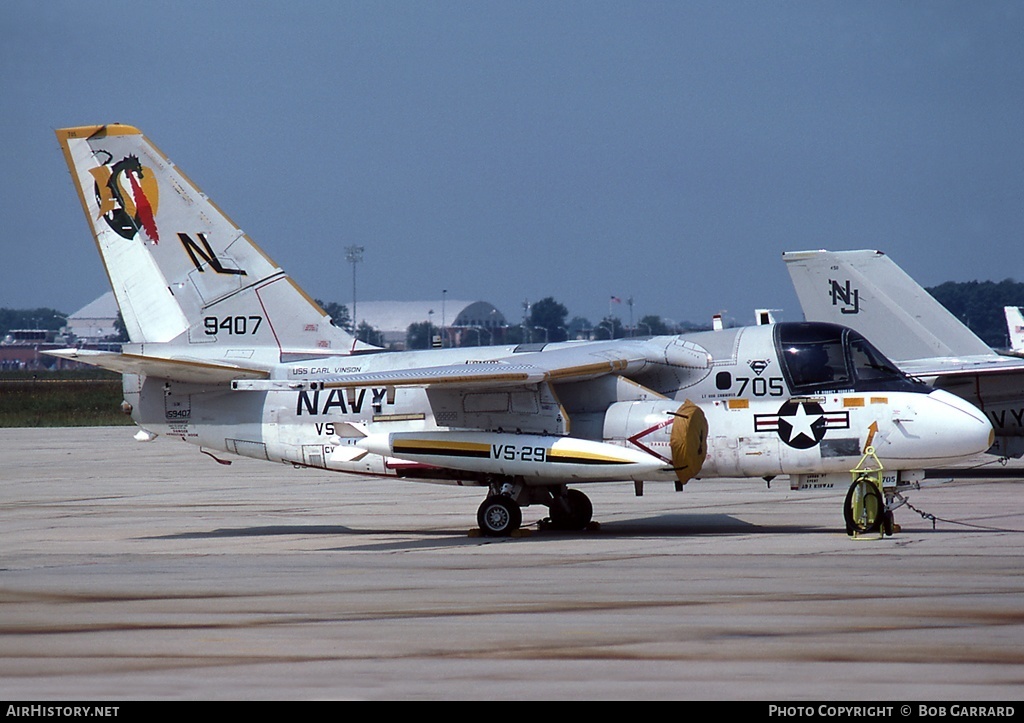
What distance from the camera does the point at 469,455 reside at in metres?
16.2

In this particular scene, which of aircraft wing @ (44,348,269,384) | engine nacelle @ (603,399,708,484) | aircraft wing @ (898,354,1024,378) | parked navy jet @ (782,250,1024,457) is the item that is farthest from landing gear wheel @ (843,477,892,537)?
parked navy jet @ (782,250,1024,457)

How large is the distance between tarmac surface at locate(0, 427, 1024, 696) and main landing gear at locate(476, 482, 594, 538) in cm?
40

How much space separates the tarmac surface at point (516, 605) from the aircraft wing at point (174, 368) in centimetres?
220

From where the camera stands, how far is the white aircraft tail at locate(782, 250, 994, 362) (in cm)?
2556

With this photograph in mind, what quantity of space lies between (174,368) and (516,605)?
793 centimetres

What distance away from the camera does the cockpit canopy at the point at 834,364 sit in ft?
52.2

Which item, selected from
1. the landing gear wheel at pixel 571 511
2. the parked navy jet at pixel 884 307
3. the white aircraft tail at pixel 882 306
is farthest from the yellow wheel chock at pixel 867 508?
the white aircraft tail at pixel 882 306

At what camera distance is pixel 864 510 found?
15.1m

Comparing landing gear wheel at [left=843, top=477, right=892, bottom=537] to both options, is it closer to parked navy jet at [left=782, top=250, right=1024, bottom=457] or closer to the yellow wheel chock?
the yellow wheel chock

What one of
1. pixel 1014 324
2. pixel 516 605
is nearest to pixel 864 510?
pixel 516 605

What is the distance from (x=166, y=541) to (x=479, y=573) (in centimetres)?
570

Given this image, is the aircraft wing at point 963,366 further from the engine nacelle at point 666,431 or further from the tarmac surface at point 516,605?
the engine nacelle at point 666,431
